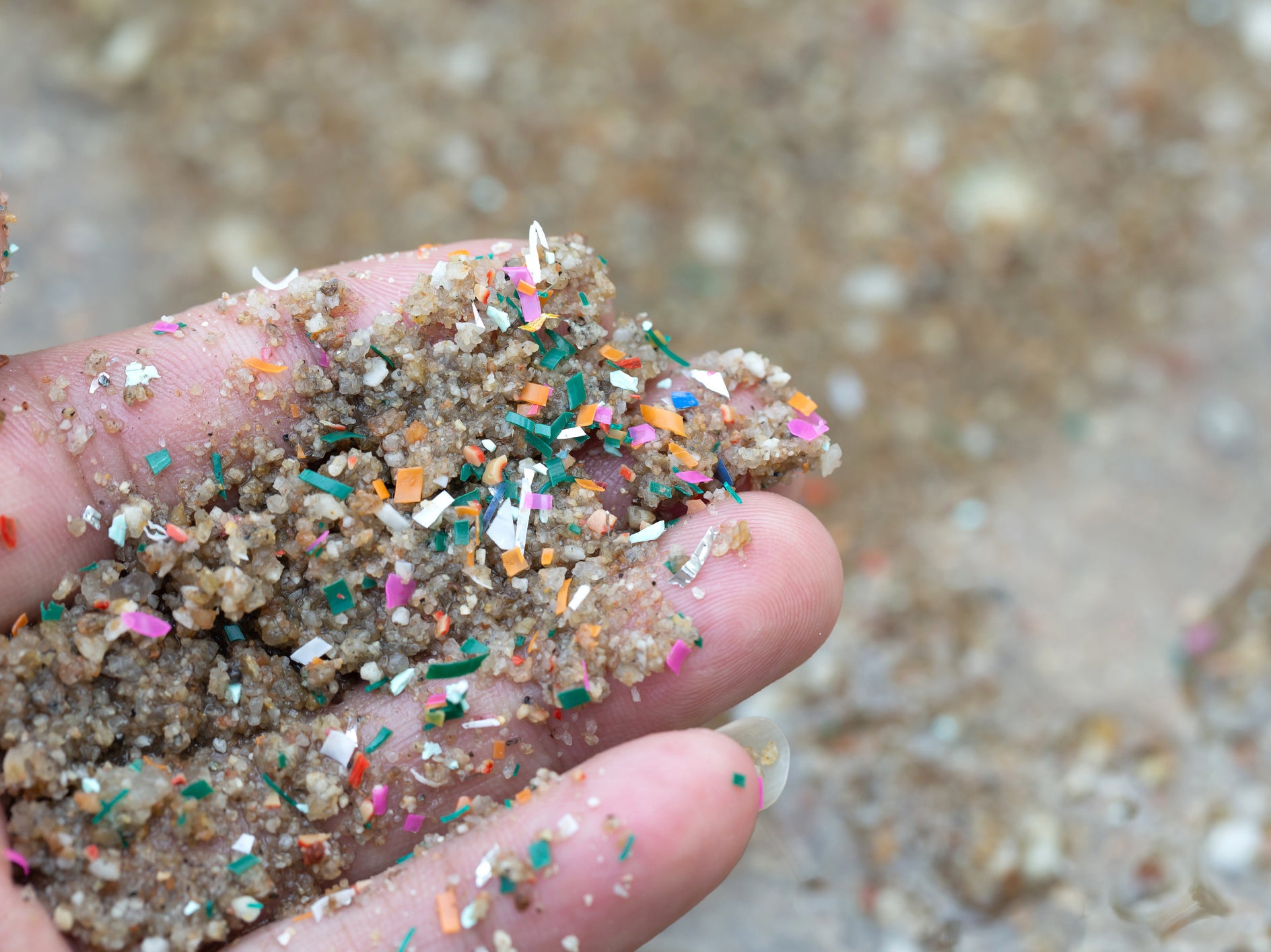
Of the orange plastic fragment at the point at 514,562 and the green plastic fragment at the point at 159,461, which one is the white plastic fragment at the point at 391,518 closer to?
the orange plastic fragment at the point at 514,562

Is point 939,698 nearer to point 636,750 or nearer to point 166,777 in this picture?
point 636,750

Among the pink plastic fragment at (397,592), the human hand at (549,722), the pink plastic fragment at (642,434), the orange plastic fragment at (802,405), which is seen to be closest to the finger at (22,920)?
the human hand at (549,722)

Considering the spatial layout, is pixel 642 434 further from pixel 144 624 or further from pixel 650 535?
pixel 144 624

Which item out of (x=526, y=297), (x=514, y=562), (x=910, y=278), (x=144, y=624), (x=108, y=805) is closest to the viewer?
(x=108, y=805)

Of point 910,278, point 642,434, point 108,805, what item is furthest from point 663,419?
point 910,278

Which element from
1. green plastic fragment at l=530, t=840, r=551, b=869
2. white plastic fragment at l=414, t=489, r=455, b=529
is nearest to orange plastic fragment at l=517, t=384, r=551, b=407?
white plastic fragment at l=414, t=489, r=455, b=529

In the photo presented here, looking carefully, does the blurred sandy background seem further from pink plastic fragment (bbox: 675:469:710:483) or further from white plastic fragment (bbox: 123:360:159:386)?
white plastic fragment (bbox: 123:360:159:386)
